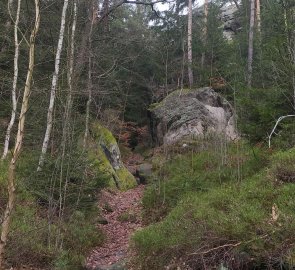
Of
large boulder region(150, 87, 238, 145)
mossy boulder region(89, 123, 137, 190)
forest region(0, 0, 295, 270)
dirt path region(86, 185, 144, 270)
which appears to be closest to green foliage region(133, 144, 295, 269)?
forest region(0, 0, 295, 270)

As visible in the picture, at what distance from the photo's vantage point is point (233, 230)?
5.68 m

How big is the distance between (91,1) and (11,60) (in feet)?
11.6

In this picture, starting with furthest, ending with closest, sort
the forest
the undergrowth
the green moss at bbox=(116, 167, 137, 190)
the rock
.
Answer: the rock
the green moss at bbox=(116, 167, 137, 190)
the undergrowth
the forest

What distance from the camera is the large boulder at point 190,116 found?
1669cm

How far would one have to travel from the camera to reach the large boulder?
54.7 feet

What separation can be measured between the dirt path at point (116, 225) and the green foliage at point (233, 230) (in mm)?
912

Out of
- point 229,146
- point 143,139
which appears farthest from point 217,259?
point 143,139

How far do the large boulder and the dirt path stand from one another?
371 centimetres

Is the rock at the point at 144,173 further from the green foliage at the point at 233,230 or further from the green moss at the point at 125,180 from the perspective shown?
the green foliage at the point at 233,230

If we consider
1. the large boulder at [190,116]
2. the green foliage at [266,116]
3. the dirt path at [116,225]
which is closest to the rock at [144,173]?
the dirt path at [116,225]

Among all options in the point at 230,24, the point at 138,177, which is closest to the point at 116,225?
the point at 138,177

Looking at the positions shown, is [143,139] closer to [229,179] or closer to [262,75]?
[262,75]

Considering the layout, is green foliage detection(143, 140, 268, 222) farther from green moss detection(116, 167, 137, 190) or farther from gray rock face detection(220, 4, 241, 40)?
gray rock face detection(220, 4, 241, 40)

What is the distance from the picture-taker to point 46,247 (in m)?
7.35
